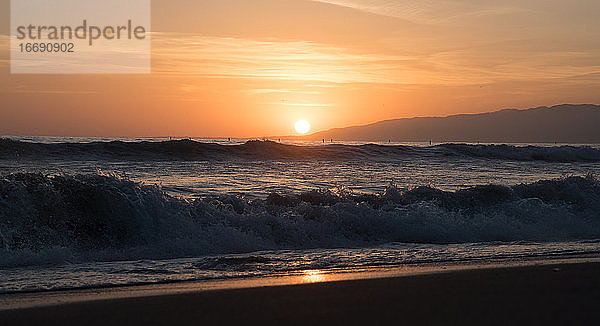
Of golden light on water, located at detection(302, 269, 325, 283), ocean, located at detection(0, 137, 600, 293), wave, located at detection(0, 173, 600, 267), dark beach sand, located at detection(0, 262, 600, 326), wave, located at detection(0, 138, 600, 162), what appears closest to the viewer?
dark beach sand, located at detection(0, 262, 600, 326)

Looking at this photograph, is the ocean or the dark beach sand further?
the ocean

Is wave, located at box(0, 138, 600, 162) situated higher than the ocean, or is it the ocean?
wave, located at box(0, 138, 600, 162)

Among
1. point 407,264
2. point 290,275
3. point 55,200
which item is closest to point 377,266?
point 407,264

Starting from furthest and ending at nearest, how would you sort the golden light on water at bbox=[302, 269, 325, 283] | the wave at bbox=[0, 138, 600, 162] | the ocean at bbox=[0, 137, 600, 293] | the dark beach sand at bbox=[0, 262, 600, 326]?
the wave at bbox=[0, 138, 600, 162]
the ocean at bbox=[0, 137, 600, 293]
the golden light on water at bbox=[302, 269, 325, 283]
the dark beach sand at bbox=[0, 262, 600, 326]

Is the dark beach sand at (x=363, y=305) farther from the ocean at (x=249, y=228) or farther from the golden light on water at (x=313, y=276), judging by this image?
the ocean at (x=249, y=228)

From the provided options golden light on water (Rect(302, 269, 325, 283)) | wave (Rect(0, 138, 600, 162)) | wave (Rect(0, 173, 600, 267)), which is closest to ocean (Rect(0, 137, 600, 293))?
wave (Rect(0, 173, 600, 267))

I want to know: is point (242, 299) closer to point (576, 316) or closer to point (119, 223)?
point (576, 316)

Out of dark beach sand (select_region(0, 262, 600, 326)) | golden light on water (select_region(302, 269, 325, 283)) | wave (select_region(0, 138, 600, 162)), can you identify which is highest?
wave (select_region(0, 138, 600, 162))

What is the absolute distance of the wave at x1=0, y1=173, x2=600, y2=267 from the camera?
28.9 feet

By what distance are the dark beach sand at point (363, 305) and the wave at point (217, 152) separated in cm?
2035

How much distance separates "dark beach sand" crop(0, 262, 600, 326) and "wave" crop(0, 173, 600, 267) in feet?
10.1

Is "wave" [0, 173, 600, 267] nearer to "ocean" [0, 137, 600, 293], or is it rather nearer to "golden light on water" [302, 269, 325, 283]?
"ocean" [0, 137, 600, 293]

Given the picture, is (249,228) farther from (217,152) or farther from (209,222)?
(217,152)

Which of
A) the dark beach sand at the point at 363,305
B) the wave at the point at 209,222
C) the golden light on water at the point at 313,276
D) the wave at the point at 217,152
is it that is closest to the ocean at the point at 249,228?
the wave at the point at 209,222
